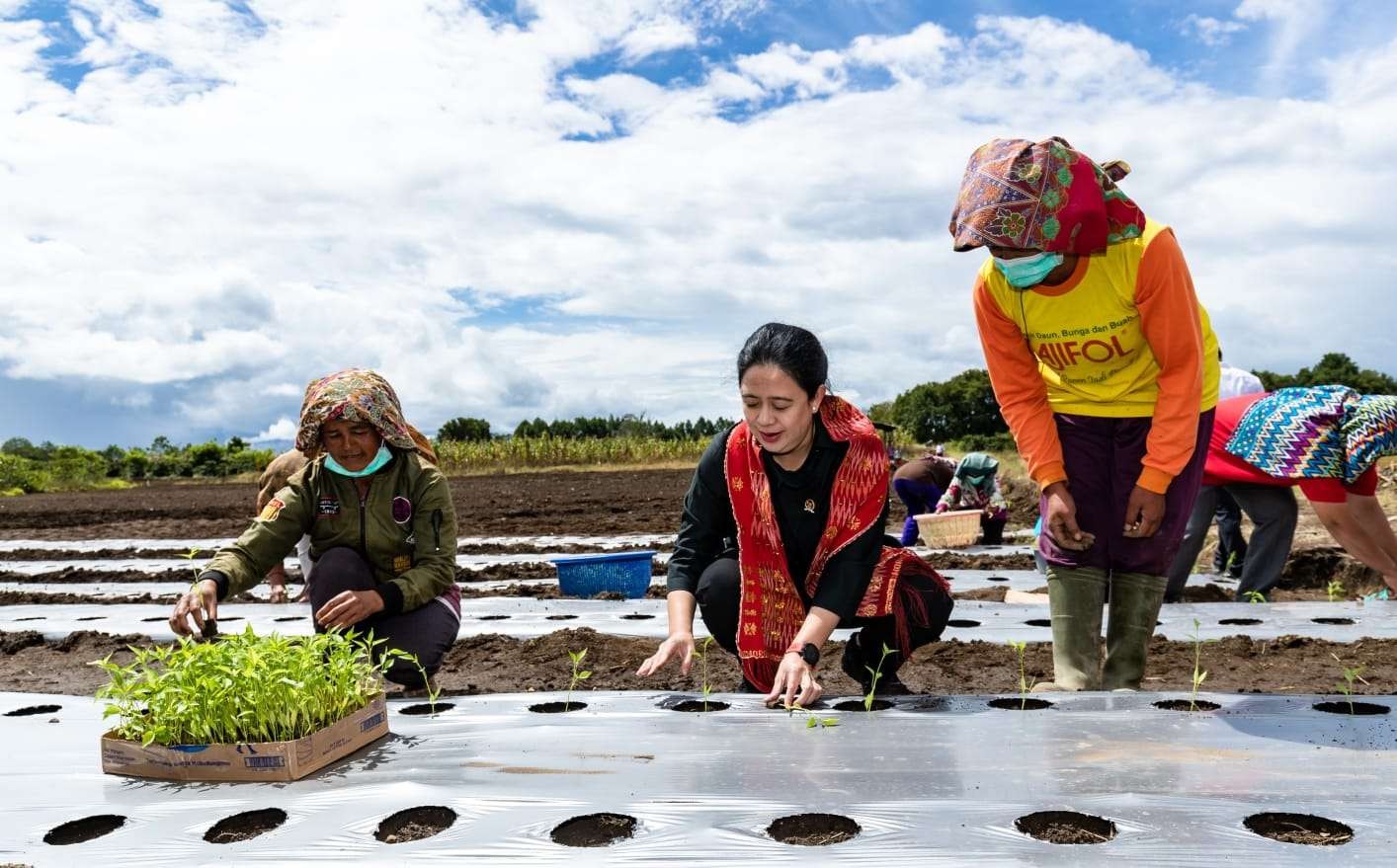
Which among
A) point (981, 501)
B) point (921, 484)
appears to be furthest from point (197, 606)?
point (921, 484)

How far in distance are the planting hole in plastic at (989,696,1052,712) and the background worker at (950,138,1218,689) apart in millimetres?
348

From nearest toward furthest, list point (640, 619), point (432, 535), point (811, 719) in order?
point (811, 719) → point (432, 535) → point (640, 619)

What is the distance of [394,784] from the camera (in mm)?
1959

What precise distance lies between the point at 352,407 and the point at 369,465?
0.75 ft

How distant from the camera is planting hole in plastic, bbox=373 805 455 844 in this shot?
180 centimetres

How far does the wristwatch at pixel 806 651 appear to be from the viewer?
235 cm

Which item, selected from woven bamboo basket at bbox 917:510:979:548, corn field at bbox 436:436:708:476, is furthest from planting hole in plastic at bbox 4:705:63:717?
corn field at bbox 436:436:708:476

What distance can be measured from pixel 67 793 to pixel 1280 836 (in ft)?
7.46

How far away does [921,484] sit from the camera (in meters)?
7.55

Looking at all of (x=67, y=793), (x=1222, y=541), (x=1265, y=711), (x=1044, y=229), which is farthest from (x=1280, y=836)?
(x=1222, y=541)

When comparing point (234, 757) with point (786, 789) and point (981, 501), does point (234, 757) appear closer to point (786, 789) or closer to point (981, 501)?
point (786, 789)

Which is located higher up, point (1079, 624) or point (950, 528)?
point (950, 528)

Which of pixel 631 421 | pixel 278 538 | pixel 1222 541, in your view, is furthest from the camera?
pixel 631 421

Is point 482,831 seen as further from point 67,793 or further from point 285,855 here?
point 67,793
